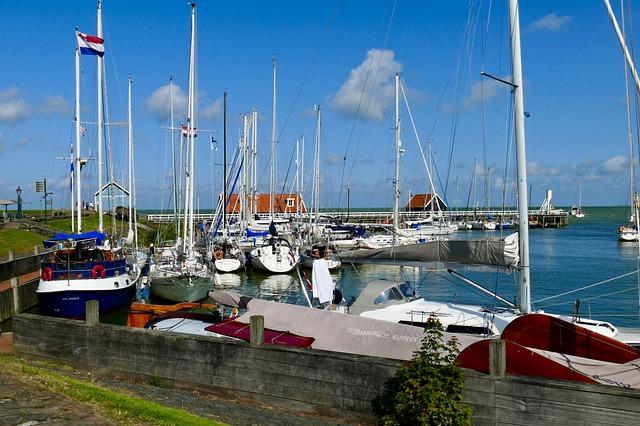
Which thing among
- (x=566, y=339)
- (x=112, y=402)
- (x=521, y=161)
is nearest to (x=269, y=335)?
(x=112, y=402)

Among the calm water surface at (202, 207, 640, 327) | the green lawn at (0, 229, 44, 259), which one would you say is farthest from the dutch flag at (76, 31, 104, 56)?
the green lawn at (0, 229, 44, 259)

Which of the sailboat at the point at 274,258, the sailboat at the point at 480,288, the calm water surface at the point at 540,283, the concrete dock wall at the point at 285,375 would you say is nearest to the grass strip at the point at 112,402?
the concrete dock wall at the point at 285,375

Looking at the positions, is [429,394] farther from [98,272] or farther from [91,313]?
[98,272]

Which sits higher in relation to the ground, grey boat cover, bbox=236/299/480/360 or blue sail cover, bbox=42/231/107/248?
blue sail cover, bbox=42/231/107/248

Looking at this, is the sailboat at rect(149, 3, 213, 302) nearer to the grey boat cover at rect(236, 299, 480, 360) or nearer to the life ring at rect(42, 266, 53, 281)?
the life ring at rect(42, 266, 53, 281)

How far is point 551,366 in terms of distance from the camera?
11750 mm

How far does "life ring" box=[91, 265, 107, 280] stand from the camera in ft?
102

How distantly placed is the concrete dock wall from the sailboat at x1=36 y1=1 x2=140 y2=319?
1290 cm

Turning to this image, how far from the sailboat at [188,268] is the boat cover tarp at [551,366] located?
2628cm

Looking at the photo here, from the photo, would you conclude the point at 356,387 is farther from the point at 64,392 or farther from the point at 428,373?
the point at 64,392

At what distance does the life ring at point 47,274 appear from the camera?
2983cm

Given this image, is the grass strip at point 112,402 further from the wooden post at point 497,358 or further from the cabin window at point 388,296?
the cabin window at point 388,296

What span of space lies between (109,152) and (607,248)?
64167mm

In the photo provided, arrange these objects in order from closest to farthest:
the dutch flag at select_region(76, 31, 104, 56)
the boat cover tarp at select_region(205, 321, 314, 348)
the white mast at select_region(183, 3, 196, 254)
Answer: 1. the boat cover tarp at select_region(205, 321, 314, 348)
2. the dutch flag at select_region(76, 31, 104, 56)
3. the white mast at select_region(183, 3, 196, 254)
